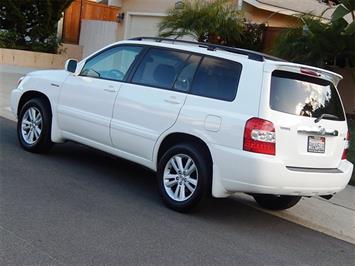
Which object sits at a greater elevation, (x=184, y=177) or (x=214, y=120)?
(x=214, y=120)

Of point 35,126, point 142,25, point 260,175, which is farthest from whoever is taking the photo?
point 142,25

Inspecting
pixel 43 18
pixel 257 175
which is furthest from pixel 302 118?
pixel 43 18

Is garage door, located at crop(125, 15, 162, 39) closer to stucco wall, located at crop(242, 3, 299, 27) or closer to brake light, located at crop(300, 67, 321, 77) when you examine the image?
stucco wall, located at crop(242, 3, 299, 27)

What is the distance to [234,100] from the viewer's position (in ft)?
20.2

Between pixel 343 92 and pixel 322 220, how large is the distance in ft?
Answer: 29.1

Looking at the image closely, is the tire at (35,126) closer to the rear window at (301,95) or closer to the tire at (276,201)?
the tire at (276,201)

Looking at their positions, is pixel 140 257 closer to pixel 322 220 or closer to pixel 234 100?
pixel 234 100

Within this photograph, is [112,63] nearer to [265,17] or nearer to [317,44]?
[317,44]

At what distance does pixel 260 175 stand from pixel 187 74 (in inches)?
61.3

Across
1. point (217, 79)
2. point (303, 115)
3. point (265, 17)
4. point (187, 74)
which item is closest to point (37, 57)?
point (265, 17)

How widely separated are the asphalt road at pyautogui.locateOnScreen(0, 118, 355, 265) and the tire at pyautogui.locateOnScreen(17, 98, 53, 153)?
349 millimetres

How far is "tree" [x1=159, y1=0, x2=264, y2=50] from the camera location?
15742mm

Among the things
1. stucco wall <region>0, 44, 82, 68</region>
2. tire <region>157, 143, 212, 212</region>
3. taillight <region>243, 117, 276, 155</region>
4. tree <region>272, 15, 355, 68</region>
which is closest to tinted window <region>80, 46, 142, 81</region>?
tire <region>157, 143, 212, 212</region>

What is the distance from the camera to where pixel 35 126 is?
8.30 meters
